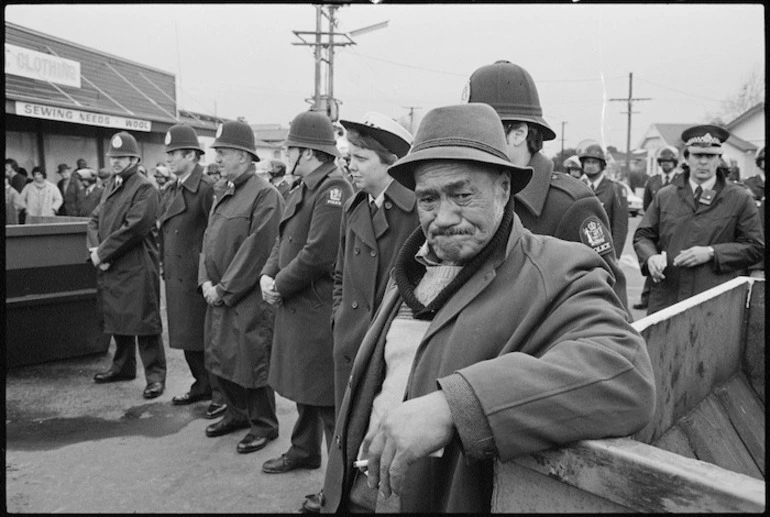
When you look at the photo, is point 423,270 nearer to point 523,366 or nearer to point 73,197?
point 523,366

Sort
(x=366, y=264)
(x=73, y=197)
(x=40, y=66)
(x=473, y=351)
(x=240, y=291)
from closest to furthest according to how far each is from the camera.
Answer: (x=473, y=351) < (x=366, y=264) < (x=240, y=291) < (x=73, y=197) < (x=40, y=66)

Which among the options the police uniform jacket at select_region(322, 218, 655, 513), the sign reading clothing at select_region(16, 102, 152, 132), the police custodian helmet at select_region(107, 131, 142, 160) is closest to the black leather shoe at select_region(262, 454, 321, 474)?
the police uniform jacket at select_region(322, 218, 655, 513)

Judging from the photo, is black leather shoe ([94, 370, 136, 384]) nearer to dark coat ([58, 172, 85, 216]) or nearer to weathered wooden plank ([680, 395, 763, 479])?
weathered wooden plank ([680, 395, 763, 479])

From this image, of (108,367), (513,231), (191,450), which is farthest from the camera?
(108,367)

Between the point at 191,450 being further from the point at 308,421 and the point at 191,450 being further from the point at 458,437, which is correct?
the point at 458,437

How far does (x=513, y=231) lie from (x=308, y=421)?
8.84 ft

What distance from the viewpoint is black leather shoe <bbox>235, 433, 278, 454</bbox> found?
14.0 feet

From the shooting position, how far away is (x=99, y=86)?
18.9 m

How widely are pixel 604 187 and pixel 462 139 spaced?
645 cm

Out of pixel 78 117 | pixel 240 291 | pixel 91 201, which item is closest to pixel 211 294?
pixel 240 291

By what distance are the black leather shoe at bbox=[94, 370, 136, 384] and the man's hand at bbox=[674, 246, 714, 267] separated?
4948 mm

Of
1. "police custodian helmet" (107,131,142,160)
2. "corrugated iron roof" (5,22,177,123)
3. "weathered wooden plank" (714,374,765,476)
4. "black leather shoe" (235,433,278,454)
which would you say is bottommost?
"black leather shoe" (235,433,278,454)

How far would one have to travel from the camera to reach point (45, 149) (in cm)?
1648

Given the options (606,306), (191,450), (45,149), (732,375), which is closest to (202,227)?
(191,450)
